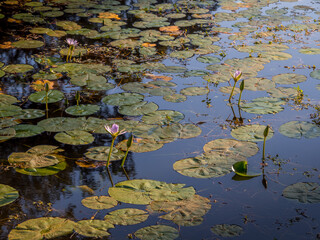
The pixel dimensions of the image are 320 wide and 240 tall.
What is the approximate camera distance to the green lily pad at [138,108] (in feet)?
12.1

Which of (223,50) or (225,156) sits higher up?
(223,50)

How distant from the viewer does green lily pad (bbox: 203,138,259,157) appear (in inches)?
120

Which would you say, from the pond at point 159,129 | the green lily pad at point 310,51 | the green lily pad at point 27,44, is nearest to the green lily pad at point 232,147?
the pond at point 159,129

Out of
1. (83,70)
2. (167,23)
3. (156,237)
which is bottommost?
(156,237)

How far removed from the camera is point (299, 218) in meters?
2.45

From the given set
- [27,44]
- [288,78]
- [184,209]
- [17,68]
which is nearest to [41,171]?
[184,209]

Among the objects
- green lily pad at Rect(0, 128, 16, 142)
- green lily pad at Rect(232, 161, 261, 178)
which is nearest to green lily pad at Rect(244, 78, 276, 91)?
green lily pad at Rect(232, 161, 261, 178)

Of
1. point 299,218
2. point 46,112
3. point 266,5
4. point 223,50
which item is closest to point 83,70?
point 46,112

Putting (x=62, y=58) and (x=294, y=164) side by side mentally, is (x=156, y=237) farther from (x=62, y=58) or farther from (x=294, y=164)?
(x=62, y=58)

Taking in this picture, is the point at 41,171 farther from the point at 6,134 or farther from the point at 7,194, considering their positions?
the point at 6,134

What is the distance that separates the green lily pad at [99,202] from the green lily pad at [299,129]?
1.59 meters

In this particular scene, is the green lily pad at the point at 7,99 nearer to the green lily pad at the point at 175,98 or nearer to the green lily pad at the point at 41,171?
the green lily pad at the point at 41,171

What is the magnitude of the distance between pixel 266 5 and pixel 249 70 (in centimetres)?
331

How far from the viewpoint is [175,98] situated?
398cm
